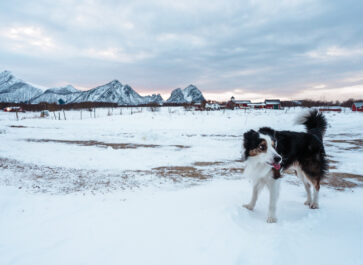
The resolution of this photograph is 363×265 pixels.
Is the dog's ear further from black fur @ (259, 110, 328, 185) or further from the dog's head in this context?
black fur @ (259, 110, 328, 185)

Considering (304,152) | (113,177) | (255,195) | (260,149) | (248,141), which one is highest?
(248,141)

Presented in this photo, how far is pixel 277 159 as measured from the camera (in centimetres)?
316

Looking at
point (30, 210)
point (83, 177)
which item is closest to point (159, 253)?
point (30, 210)

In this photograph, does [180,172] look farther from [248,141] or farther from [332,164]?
[332,164]

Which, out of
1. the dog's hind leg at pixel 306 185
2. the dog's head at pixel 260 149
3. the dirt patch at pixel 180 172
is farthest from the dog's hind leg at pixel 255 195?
the dirt patch at pixel 180 172

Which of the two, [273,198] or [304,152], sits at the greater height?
[304,152]

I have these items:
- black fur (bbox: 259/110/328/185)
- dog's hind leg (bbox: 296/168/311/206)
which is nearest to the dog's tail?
black fur (bbox: 259/110/328/185)

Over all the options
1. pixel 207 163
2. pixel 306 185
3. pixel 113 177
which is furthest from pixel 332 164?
pixel 113 177

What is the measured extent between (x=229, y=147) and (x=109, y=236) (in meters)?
8.25

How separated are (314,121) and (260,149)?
2302mm

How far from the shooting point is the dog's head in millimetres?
3241

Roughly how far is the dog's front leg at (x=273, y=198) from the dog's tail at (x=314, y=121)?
2078 millimetres

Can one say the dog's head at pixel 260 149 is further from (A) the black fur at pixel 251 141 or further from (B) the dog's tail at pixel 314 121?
(B) the dog's tail at pixel 314 121

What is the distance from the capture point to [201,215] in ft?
11.4
